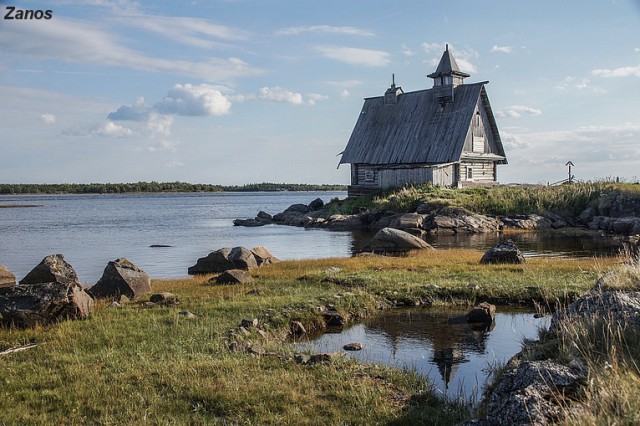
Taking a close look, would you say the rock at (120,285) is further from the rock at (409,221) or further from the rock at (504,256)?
the rock at (409,221)

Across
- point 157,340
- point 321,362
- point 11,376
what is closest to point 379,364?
point 321,362

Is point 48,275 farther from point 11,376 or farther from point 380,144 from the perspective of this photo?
point 380,144

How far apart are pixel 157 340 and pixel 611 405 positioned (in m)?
9.33

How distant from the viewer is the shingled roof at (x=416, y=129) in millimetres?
58969

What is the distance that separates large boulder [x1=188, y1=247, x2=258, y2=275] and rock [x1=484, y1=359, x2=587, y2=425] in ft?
64.6

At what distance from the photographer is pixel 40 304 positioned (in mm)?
14180

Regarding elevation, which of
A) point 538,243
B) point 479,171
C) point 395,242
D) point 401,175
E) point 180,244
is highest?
point 479,171

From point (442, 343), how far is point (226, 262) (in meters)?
15.0

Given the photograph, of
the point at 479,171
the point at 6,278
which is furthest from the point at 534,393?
the point at 479,171

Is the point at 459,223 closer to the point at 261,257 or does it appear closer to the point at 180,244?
the point at 180,244

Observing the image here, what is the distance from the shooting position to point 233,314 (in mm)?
Result: 15227

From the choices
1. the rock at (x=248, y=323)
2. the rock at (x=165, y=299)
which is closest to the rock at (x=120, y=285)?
the rock at (x=165, y=299)

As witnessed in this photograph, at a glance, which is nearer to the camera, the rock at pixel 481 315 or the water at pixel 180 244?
the rock at pixel 481 315

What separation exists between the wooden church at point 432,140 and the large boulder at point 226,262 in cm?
3471
